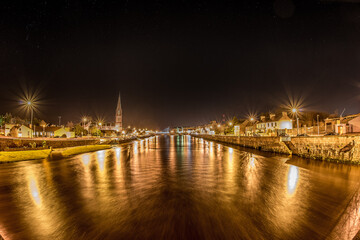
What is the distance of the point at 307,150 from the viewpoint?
2777 cm

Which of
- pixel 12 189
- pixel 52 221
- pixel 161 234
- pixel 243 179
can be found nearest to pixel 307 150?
pixel 243 179

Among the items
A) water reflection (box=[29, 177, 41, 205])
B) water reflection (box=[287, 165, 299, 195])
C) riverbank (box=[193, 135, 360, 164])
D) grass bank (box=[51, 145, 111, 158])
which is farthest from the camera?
grass bank (box=[51, 145, 111, 158])

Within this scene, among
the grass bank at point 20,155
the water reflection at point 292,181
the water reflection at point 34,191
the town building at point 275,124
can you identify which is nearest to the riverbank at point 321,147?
Result: the water reflection at point 292,181

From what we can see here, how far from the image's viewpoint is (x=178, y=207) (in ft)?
32.8

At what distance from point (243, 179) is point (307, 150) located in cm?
1785

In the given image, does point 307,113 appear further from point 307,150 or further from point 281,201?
point 281,201

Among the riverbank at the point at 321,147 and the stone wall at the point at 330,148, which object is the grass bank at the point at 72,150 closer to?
the riverbank at the point at 321,147

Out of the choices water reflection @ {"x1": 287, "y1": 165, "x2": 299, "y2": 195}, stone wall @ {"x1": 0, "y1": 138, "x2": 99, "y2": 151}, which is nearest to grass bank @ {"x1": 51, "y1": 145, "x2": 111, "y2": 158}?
stone wall @ {"x1": 0, "y1": 138, "x2": 99, "y2": 151}

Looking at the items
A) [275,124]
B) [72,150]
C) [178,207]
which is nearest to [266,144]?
[275,124]

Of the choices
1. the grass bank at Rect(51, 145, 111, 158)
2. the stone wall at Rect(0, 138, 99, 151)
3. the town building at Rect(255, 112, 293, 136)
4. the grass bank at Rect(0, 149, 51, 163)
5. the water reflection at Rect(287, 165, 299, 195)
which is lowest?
the water reflection at Rect(287, 165, 299, 195)

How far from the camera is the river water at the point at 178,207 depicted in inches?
297

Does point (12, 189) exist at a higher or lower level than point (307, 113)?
lower

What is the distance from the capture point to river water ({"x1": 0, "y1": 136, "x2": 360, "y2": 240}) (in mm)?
7551

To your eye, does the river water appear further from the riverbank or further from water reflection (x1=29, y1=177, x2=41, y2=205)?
the riverbank
